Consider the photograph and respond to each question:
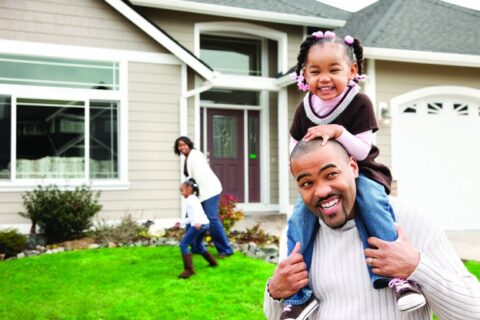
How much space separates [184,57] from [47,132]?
291 cm

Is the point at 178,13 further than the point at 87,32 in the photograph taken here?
Yes

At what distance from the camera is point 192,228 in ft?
20.5

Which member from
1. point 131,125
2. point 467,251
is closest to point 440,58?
point 467,251

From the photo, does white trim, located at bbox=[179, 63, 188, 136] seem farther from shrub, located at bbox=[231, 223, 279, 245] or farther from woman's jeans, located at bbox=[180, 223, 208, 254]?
woman's jeans, located at bbox=[180, 223, 208, 254]

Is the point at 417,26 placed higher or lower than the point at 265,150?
higher

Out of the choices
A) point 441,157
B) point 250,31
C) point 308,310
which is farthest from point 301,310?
point 250,31

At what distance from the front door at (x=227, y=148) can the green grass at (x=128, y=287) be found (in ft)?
15.8

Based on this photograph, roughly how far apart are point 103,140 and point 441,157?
6.79 m

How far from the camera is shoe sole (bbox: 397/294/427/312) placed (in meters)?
1.69

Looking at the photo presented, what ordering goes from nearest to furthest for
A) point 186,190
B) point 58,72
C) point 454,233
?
point 186,190 → point 58,72 → point 454,233

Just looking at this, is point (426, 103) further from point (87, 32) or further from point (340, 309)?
point (340, 309)

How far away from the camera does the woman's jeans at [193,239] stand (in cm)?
619

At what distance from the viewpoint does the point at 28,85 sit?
930 centimetres

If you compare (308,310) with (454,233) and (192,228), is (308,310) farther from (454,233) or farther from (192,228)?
(454,233)
